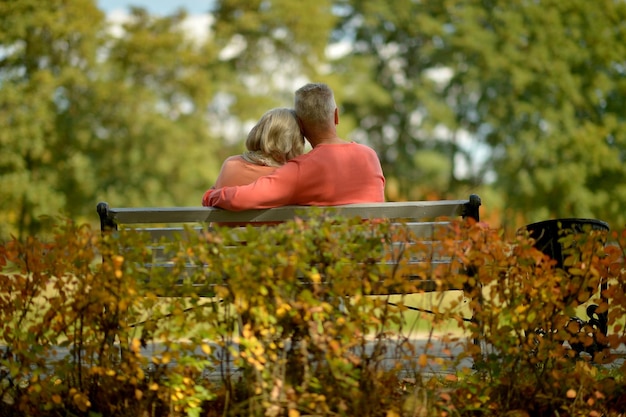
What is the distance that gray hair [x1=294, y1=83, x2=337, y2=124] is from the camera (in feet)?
17.6

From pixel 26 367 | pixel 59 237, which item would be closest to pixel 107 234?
pixel 59 237

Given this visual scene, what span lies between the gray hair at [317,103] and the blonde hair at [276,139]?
15 cm

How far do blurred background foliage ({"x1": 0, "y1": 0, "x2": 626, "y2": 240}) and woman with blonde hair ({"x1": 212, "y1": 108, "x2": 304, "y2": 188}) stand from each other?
20974mm

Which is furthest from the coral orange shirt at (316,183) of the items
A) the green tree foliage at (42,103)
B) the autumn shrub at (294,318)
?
the green tree foliage at (42,103)

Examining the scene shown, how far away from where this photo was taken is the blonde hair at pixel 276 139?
5.49 m

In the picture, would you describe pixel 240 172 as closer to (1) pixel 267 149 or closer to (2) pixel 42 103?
(1) pixel 267 149

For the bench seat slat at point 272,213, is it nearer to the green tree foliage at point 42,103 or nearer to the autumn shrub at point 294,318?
the autumn shrub at point 294,318

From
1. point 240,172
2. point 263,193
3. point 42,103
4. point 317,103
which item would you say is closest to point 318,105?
point 317,103

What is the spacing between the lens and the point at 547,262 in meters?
4.13

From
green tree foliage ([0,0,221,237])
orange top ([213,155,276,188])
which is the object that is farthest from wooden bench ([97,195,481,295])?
green tree foliage ([0,0,221,237])

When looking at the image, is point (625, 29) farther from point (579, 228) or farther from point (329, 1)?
point (579, 228)

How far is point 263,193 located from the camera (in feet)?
16.3

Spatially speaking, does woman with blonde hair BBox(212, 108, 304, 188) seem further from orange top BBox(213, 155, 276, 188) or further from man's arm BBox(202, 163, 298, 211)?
man's arm BBox(202, 163, 298, 211)

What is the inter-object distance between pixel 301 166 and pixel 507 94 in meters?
27.4
